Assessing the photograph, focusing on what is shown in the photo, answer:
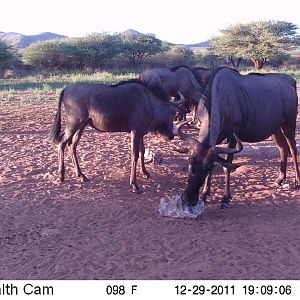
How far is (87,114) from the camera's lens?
7.30 meters

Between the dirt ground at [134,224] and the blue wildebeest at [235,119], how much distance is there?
524 millimetres

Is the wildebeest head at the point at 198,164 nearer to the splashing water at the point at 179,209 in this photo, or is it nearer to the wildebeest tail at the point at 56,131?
the splashing water at the point at 179,209

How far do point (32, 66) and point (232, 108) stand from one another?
120ft

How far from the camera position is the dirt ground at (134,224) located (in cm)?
465

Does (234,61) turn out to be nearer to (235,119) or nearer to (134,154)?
(134,154)

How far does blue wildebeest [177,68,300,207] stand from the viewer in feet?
18.5

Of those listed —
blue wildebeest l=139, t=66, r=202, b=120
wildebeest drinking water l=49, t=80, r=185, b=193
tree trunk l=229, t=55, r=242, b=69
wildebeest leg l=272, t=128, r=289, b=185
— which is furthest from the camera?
tree trunk l=229, t=55, r=242, b=69

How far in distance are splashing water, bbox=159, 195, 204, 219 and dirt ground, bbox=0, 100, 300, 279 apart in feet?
0.27

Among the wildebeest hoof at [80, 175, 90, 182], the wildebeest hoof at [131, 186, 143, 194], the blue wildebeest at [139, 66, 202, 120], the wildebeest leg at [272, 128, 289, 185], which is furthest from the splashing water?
the blue wildebeest at [139, 66, 202, 120]

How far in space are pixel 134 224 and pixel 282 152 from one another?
318 centimetres

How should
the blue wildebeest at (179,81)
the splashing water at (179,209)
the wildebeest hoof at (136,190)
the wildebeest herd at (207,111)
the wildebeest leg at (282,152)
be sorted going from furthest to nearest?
1. the blue wildebeest at (179,81)
2. the wildebeest leg at (282,152)
3. the wildebeest hoof at (136,190)
4. the wildebeest herd at (207,111)
5. the splashing water at (179,209)

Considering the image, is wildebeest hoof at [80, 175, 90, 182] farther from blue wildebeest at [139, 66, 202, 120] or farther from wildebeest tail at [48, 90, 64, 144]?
blue wildebeest at [139, 66, 202, 120]

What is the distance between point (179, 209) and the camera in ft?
19.6

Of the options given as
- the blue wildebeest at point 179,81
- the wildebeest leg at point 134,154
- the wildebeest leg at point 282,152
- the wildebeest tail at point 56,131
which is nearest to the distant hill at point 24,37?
the blue wildebeest at point 179,81
